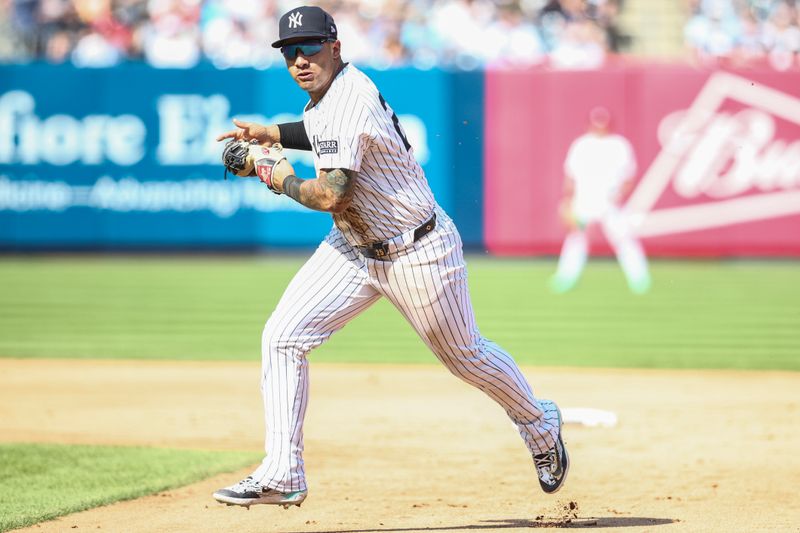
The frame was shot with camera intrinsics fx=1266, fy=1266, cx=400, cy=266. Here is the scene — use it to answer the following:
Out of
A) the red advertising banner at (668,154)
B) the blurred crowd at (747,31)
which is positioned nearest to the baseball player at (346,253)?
the red advertising banner at (668,154)

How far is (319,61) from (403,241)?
0.73 metres

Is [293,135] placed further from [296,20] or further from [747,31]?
[747,31]

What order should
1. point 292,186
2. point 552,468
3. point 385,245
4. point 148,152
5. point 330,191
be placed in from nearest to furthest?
point 330,191 → point 292,186 → point 385,245 → point 552,468 → point 148,152

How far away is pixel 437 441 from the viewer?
7.11 meters

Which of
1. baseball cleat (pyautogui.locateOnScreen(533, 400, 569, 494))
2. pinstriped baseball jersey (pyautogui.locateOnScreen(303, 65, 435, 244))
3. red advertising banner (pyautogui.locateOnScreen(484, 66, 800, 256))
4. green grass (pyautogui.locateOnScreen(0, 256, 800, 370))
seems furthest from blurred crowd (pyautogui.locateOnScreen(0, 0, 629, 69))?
pinstriped baseball jersey (pyautogui.locateOnScreen(303, 65, 435, 244))

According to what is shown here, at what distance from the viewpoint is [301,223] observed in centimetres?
1756

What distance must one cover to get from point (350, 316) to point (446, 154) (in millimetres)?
12773

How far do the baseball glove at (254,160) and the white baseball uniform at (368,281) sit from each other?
0.62 ft

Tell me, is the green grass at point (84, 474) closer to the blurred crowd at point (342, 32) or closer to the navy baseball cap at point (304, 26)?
the navy baseball cap at point (304, 26)

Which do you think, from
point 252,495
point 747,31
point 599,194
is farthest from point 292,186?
point 747,31

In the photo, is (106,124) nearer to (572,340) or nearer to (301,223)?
(301,223)

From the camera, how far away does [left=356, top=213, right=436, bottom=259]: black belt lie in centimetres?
473

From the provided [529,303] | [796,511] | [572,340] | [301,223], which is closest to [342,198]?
[796,511]

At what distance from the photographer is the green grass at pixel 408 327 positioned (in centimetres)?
1078
